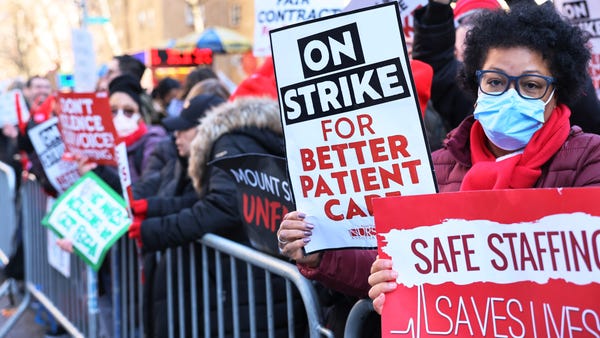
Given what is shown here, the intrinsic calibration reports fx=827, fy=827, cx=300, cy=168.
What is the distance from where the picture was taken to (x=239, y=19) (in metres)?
37.0

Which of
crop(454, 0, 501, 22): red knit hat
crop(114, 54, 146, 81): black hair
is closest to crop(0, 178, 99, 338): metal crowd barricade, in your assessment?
crop(114, 54, 146, 81): black hair

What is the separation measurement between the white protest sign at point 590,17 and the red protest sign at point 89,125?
9.28 feet

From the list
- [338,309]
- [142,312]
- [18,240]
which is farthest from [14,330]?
[338,309]

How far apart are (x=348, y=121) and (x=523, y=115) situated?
52 centimetres

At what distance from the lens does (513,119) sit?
2434 mm

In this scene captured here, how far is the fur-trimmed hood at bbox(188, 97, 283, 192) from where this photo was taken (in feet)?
13.6

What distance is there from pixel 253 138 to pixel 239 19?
33586mm

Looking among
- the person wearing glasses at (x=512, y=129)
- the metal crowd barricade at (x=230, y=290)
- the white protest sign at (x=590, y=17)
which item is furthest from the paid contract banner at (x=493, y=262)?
the white protest sign at (x=590, y=17)

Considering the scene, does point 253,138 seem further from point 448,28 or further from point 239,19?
point 239,19

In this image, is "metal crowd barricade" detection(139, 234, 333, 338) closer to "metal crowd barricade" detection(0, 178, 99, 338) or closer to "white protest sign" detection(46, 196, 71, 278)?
"metal crowd barricade" detection(0, 178, 99, 338)

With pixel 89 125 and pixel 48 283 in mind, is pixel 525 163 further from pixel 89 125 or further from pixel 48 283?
pixel 48 283

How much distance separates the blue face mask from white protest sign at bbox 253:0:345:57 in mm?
2373

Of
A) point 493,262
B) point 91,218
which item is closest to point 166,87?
point 91,218

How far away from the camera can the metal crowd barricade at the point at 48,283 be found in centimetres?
583
